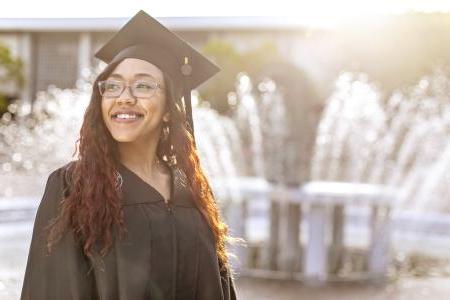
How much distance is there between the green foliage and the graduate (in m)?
25.5

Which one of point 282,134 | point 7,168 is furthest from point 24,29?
point 282,134

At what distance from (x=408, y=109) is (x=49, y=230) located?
2162 centimetres

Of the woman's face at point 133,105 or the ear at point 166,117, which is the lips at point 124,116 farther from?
the ear at point 166,117

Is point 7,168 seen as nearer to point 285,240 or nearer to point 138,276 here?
point 285,240

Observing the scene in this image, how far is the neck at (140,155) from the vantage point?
1.85 metres

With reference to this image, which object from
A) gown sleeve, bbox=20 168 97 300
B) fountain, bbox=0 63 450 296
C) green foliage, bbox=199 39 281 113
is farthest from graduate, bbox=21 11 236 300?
green foliage, bbox=199 39 281 113

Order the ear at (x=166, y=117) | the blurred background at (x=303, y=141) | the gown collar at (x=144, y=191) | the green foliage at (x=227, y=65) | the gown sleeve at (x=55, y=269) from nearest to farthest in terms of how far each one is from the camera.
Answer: the gown sleeve at (x=55, y=269), the gown collar at (x=144, y=191), the ear at (x=166, y=117), the blurred background at (x=303, y=141), the green foliage at (x=227, y=65)

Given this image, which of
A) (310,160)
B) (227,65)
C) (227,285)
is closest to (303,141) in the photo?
(227,285)

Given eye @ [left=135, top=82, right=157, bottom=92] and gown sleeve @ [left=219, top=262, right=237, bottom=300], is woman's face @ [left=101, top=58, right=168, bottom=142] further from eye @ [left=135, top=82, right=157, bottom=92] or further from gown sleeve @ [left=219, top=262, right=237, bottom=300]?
gown sleeve @ [left=219, top=262, right=237, bottom=300]

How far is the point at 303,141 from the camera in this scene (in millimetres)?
7121

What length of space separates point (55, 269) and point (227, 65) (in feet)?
90.7

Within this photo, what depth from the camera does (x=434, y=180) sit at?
1420cm

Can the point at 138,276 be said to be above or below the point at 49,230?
A: below

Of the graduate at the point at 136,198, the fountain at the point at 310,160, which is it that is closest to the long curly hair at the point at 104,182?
the graduate at the point at 136,198
